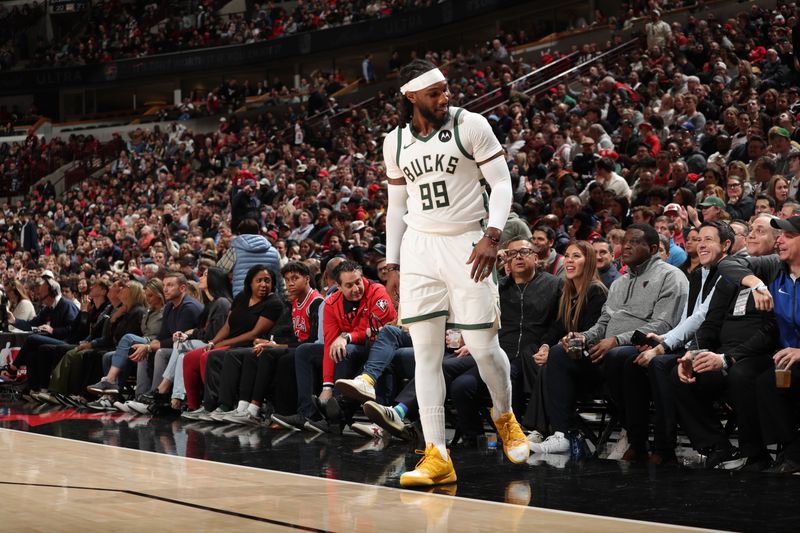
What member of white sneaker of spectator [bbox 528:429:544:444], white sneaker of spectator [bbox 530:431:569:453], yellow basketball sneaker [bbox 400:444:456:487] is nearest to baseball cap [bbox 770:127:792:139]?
white sneaker of spectator [bbox 528:429:544:444]

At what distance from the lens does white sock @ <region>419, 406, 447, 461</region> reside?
4199 millimetres

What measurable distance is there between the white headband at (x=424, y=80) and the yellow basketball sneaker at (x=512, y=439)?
1559mm

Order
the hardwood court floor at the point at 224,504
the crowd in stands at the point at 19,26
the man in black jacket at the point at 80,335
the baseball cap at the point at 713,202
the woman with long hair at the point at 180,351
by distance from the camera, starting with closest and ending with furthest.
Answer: the hardwood court floor at the point at 224,504
the baseball cap at the point at 713,202
the woman with long hair at the point at 180,351
the man in black jacket at the point at 80,335
the crowd in stands at the point at 19,26

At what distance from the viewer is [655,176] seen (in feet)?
29.9

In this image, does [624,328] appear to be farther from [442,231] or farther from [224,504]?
[224,504]

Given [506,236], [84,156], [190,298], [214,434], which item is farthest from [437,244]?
[84,156]

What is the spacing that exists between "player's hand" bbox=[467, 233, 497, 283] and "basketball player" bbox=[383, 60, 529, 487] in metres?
0.01

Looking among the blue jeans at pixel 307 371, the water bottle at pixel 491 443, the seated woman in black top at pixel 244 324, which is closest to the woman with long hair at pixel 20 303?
the seated woman in black top at pixel 244 324

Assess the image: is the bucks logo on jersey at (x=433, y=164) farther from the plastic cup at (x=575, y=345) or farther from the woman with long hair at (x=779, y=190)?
the woman with long hair at (x=779, y=190)

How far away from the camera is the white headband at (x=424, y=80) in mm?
4273

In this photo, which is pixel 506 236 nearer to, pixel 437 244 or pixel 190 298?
pixel 437 244

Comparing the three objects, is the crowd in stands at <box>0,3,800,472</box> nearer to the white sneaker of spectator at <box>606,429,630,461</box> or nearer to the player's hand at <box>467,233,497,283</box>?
the white sneaker of spectator at <box>606,429,630,461</box>

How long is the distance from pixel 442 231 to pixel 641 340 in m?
1.40

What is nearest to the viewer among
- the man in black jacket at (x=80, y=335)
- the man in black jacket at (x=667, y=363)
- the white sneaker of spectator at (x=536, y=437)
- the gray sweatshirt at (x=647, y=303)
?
the man in black jacket at (x=667, y=363)
